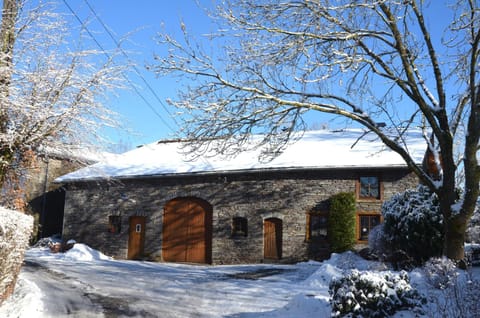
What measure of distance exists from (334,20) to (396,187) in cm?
1069

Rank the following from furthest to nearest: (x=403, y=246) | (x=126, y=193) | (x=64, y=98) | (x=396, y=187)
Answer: (x=126, y=193)
(x=396, y=187)
(x=403, y=246)
(x=64, y=98)

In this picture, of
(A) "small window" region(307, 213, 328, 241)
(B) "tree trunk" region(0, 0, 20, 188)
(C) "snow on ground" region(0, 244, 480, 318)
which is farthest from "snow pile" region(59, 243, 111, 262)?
(B) "tree trunk" region(0, 0, 20, 188)

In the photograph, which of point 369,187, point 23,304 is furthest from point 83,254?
point 23,304

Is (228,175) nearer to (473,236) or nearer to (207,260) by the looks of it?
(207,260)

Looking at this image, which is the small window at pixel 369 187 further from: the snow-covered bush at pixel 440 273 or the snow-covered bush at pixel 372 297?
the snow-covered bush at pixel 372 297

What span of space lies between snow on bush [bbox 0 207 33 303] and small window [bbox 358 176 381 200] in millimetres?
13758

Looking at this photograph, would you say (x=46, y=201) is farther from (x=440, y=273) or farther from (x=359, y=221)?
(x=440, y=273)

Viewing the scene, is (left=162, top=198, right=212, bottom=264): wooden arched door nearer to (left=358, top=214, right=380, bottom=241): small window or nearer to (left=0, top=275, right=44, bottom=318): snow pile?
(left=358, top=214, right=380, bottom=241): small window

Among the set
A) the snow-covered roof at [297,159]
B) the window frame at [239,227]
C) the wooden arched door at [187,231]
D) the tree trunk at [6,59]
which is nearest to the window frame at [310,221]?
the snow-covered roof at [297,159]

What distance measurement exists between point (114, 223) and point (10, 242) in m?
15.7

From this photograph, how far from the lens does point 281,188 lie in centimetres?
1909

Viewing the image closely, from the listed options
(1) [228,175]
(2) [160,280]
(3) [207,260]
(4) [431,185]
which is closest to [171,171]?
(1) [228,175]

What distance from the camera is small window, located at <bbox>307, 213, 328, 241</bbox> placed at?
18.4 meters

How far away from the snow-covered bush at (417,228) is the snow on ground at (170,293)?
2.96ft
